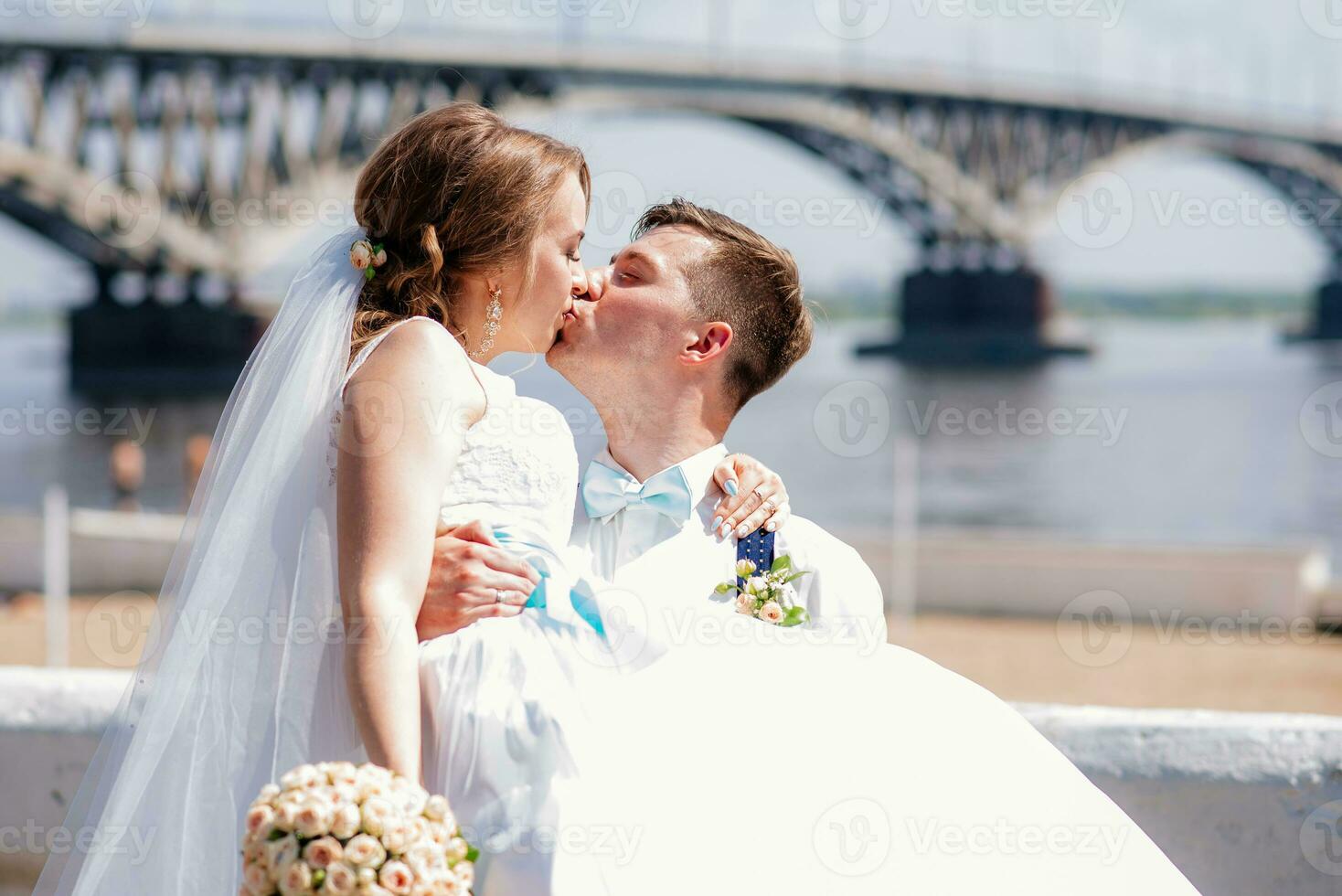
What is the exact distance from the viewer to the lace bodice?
199cm

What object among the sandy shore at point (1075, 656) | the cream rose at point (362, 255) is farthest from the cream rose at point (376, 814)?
the sandy shore at point (1075, 656)

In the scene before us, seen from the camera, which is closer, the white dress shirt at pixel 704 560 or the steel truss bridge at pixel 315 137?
the white dress shirt at pixel 704 560

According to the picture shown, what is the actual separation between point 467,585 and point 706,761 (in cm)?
40

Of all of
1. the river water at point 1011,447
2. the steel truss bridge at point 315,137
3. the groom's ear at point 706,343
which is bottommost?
the river water at point 1011,447

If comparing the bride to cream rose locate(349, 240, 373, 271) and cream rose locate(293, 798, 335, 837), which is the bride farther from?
cream rose locate(293, 798, 335, 837)

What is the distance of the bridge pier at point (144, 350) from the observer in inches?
1143

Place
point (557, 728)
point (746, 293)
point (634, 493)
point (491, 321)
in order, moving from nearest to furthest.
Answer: point (557, 728) → point (491, 321) → point (634, 493) → point (746, 293)

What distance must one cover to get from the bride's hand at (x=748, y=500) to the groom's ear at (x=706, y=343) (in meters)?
0.20

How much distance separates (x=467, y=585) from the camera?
1888 mm

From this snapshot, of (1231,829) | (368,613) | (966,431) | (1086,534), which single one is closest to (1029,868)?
(1231,829)

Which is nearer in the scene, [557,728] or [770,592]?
[557,728]

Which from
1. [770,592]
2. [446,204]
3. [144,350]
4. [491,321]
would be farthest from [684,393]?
[144,350]

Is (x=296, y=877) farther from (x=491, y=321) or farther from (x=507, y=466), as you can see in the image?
(x=491, y=321)

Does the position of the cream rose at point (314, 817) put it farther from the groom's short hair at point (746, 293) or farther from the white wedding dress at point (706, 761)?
the groom's short hair at point (746, 293)
